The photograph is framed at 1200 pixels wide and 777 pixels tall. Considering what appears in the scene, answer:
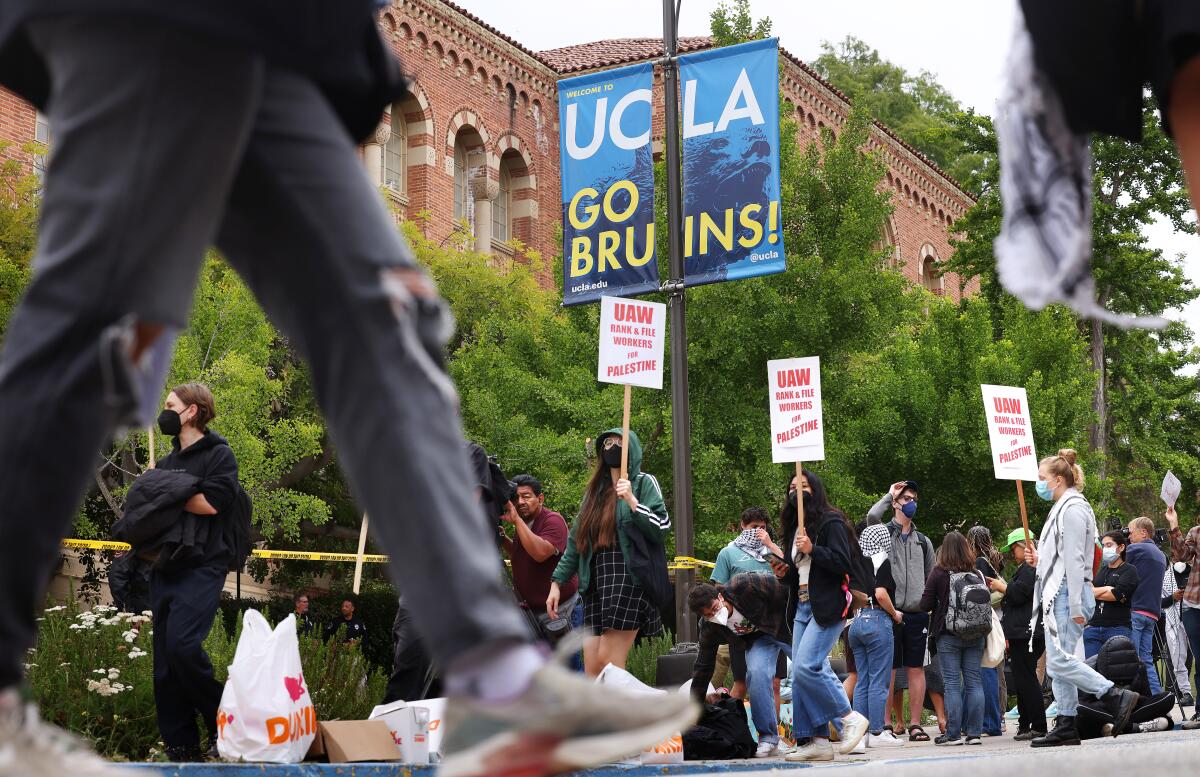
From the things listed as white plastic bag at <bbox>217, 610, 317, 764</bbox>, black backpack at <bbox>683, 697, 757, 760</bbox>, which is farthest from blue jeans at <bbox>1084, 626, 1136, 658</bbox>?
white plastic bag at <bbox>217, 610, 317, 764</bbox>

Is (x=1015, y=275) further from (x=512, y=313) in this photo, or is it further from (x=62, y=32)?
(x=512, y=313)

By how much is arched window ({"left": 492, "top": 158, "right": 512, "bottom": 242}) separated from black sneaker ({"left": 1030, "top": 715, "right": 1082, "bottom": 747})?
1170 inches

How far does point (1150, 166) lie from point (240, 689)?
36.3m

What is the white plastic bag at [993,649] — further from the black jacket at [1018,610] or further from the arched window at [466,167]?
the arched window at [466,167]

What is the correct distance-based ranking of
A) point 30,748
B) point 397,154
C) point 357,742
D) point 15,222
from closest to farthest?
1. point 30,748
2. point 357,742
3. point 15,222
4. point 397,154

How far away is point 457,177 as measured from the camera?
38656mm

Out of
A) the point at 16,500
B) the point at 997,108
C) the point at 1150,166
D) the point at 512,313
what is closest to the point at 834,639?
the point at 997,108

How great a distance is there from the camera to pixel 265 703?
22.7 feet

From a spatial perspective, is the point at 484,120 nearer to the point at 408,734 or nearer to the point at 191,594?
the point at 191,594

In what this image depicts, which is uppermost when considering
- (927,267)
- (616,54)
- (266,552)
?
(616,54)

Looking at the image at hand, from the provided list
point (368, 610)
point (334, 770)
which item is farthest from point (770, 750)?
point (368, 610)

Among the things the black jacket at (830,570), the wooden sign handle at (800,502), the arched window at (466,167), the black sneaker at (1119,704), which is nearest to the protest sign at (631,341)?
the wooden sign handle at (800,502)

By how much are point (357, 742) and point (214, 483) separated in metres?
1.70

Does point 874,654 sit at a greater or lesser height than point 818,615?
lesser
